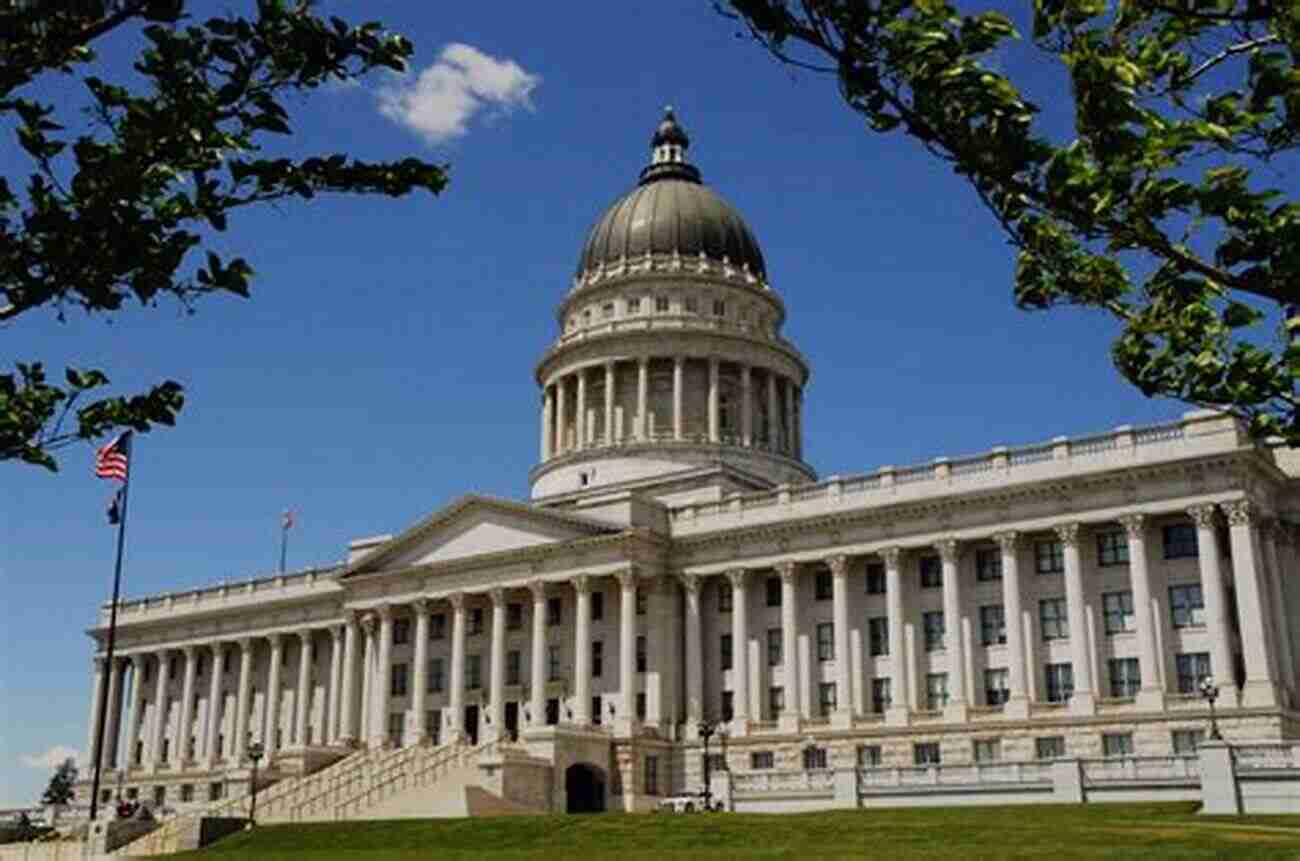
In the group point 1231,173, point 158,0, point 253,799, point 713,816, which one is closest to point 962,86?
point 1231,173

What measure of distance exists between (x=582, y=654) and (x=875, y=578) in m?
16.9

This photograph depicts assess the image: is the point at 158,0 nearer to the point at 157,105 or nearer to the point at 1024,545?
the point at 157,105

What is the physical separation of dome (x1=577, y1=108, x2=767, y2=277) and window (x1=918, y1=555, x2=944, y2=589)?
39305 mm

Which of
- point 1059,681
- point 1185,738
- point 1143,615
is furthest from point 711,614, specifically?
point 1185,738

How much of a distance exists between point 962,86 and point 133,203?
589cm

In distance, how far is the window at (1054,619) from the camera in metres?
65.2

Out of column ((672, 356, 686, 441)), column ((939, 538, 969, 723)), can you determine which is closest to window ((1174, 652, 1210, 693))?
column ((939, 538, 969, 723))

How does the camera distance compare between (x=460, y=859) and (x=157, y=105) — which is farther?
(x=460, y=859)

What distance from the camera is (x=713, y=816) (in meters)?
46.9

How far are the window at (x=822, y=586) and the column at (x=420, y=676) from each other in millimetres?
24288

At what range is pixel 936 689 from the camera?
6812 cm

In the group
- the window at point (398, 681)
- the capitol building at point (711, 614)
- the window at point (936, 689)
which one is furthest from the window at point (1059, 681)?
the window at point (398, 681)

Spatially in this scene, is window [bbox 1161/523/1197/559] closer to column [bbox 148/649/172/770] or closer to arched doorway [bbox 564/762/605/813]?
arched doorway [bbox 564/762/605/813]

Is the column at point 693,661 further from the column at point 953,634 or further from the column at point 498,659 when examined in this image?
the column at point 953,634
